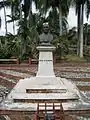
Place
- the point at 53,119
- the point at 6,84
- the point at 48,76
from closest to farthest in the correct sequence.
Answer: the point at 53,119, the point at 48,76, the point at 6,84

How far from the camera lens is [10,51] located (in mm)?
31484

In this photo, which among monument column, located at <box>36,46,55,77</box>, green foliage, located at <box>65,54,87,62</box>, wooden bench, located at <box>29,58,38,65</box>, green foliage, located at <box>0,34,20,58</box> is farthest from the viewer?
green foliage, located at <box>0,34,20,58</box>

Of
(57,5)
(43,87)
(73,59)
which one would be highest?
(57,5)

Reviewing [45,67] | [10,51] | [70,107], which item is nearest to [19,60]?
[10,51]

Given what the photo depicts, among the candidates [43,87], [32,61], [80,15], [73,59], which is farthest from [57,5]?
[43,87]

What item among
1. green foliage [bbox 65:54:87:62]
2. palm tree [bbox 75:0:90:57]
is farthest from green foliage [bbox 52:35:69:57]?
palm tree [bbox 75:0:90:57]

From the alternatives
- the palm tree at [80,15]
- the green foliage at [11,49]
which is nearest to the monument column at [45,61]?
the green foliage at [11,49]

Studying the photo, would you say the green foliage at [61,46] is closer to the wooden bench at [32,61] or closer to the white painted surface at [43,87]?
the wooden bench at [32,61]

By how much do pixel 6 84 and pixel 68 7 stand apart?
18007mm

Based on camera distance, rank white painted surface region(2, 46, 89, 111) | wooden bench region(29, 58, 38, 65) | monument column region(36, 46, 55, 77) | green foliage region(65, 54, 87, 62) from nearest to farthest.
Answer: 1. white painted surface region(2, 46, 89, 111)
2. monument column region(36, 46, 55, 77)
3. wooden bench region(29, 58, 38, 65)
4. green foliage region(65, 54, 87, 62)

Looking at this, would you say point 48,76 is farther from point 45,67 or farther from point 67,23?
point 67,23

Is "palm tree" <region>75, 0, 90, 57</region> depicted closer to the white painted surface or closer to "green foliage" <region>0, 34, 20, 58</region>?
"green foliage" <region>0, 34, 20, 58</region>

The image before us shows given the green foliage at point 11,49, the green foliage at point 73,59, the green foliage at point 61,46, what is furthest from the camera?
the green foliage at point 11,49

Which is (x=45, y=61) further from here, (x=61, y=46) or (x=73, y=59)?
(x=73, y=59)
